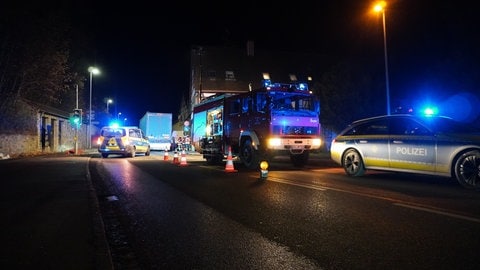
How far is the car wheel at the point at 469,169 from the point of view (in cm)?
841

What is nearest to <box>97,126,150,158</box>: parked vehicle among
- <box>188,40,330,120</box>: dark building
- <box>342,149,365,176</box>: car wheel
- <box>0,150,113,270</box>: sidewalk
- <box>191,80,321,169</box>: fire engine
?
<box>191,80,321,169</box>: fire engine

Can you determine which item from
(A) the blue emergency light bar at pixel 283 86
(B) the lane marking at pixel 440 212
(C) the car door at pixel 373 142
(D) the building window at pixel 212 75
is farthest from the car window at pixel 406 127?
(D) the building window at pixel 212 75

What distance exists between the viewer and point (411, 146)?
965 centimetres

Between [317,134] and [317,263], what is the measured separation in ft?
36.2

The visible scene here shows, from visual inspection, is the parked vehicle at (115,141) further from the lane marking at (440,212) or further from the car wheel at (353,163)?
the lane marking at (440,212)

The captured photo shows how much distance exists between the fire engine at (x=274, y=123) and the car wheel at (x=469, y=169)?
20.0 ft

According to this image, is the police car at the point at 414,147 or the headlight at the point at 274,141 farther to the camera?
the headlight at the point at 274,141

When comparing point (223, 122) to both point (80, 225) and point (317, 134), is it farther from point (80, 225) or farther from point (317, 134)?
point (80, 225)

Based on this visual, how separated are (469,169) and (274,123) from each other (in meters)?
6.49

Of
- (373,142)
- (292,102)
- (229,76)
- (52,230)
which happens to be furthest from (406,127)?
(229,76)

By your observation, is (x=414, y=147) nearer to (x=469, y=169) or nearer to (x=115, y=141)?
(x=469, y=169)

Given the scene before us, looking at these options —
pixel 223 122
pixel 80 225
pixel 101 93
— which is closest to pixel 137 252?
pixel 80 225

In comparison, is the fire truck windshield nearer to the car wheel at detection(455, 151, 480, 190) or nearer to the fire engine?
the fire engine

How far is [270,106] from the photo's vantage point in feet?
45.8
